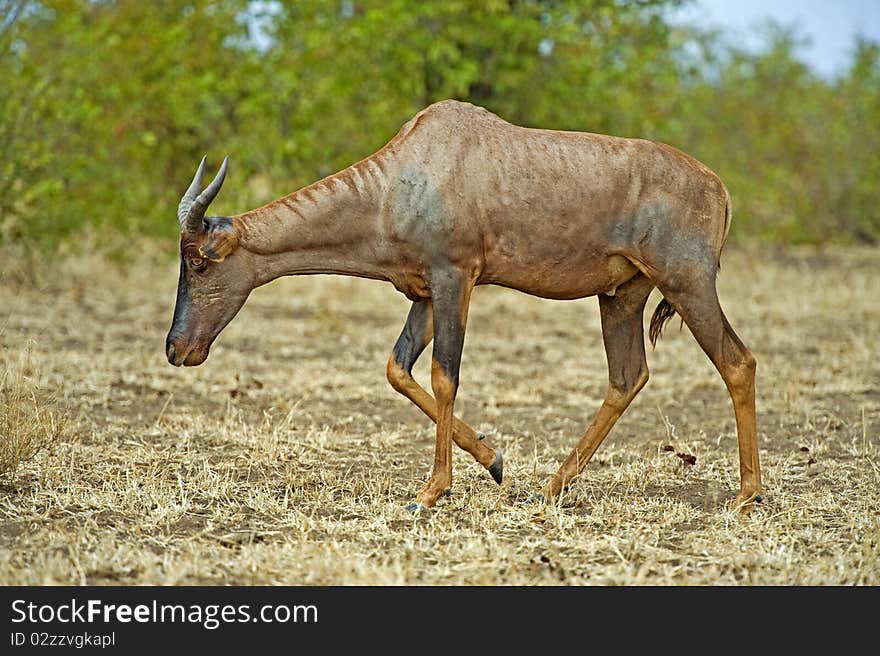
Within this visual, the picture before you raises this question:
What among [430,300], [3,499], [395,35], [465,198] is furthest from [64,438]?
[395,35]

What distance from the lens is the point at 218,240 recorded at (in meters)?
6.43

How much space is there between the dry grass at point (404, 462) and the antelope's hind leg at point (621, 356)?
0.35 metres

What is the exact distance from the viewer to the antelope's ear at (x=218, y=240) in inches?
253

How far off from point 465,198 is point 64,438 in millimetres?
3275

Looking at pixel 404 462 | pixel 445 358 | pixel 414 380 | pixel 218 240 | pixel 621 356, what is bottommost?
pixel 404 462

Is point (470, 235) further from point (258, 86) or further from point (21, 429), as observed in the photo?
point (258, 86)

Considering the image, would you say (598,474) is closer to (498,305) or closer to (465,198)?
(465,198)

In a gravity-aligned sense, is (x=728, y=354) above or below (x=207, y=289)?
below

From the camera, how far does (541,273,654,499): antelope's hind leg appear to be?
7.05 meters

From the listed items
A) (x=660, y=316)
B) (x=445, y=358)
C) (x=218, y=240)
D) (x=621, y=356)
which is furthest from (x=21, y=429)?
(x=660, y=316)

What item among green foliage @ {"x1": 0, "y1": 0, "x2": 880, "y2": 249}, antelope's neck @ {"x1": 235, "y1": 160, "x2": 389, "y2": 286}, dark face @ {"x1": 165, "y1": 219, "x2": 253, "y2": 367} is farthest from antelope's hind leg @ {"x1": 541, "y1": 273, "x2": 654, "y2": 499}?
green foliage @ {"x1": 0, "y1": 0, "x2": 880, "y2": 249}

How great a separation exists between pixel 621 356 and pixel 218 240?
2.43 m

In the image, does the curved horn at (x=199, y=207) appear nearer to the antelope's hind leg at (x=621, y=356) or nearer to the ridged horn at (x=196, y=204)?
the ridged horn at (x=196, y=204)
